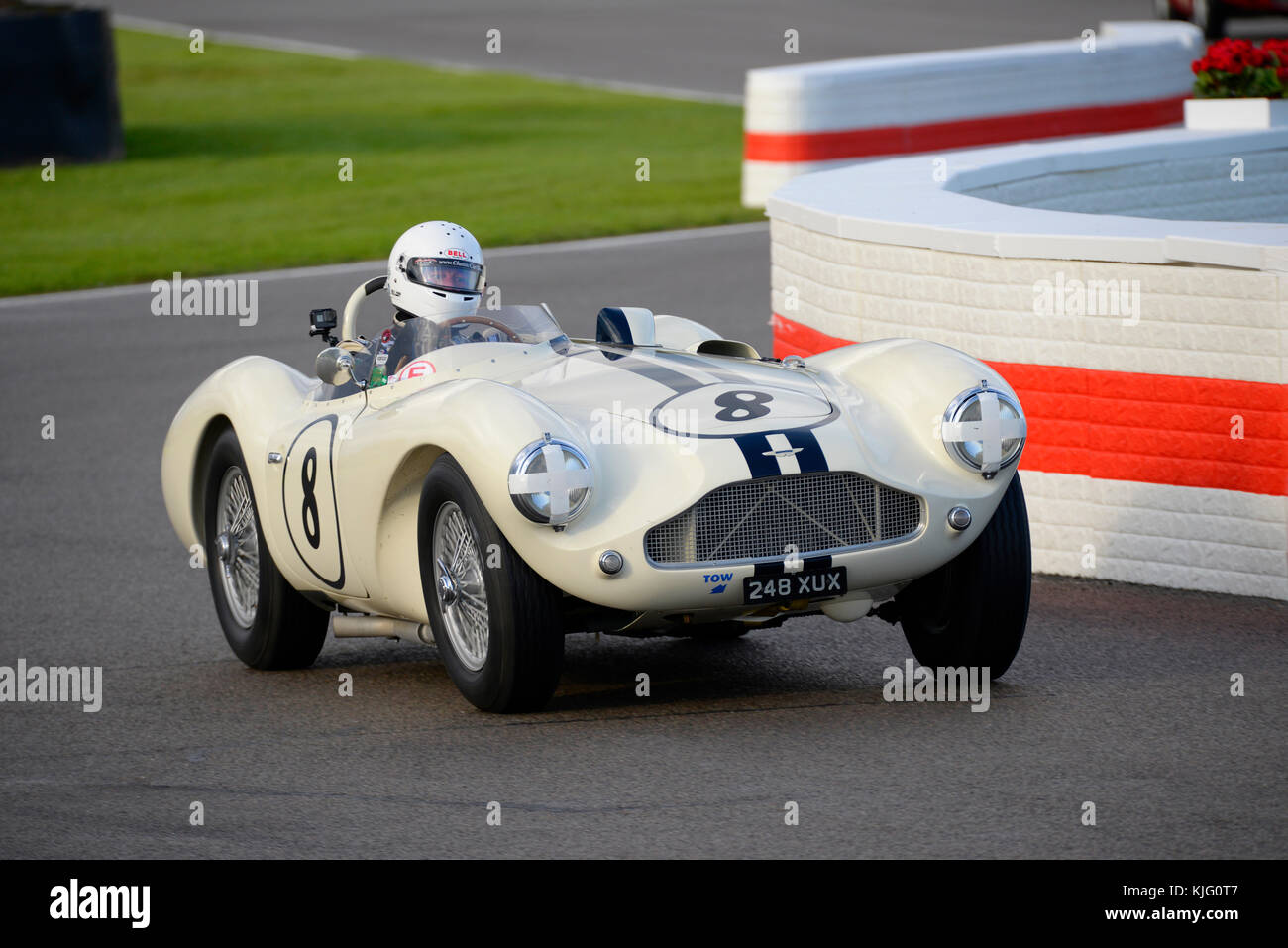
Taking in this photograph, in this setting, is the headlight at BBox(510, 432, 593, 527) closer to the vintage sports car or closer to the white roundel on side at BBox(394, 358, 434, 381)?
the vintage sports car

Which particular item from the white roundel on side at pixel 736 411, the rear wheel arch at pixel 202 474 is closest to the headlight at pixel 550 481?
the white roundel on side at pixel 736 411

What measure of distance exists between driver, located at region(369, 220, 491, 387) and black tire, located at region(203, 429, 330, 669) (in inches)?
30.2

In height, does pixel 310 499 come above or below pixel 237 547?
above

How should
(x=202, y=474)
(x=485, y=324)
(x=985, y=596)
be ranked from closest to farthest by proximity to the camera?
(x=985, y=596), (x=485, y=324), (x=202, y=474)

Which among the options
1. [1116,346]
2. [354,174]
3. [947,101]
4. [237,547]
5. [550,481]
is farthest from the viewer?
[354,174]

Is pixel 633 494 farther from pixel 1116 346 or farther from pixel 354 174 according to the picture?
pixel 354 174

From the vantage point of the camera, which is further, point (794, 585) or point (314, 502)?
point (314, 502)

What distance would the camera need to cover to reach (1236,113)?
14.0 metres

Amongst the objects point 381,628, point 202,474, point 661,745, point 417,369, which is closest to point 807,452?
point 661,745

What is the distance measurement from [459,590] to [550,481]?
669mm

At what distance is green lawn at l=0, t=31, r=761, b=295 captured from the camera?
64.1 feet

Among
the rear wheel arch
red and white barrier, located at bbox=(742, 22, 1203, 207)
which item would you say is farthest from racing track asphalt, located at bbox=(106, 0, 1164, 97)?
the rear wheel arch

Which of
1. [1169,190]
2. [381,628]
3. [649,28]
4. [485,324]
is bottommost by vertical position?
[381,628]
